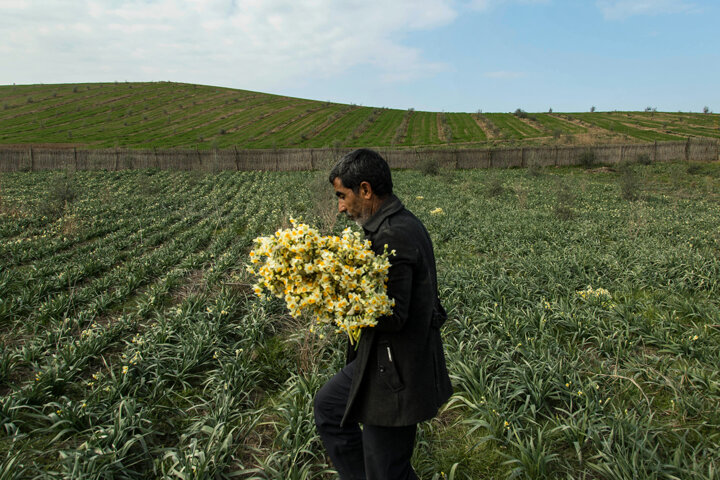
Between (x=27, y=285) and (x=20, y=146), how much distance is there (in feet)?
143

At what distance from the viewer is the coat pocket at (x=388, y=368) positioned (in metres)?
1.62

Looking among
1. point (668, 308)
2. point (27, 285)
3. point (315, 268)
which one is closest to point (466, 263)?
point (668, 308)

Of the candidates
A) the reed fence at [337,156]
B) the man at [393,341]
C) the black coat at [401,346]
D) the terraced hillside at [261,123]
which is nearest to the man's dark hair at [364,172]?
the man at [393,341]

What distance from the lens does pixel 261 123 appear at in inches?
2035

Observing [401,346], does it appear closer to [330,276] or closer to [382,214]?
[330,276]

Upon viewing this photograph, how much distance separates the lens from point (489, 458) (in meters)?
2.58

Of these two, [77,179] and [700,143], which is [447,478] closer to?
[77,179]

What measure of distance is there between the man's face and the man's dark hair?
0.07ft

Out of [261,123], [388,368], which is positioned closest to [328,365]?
[388,368]

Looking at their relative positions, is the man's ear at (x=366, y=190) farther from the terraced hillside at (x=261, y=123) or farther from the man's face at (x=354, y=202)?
the terraced hillside at (x=261, y=123)

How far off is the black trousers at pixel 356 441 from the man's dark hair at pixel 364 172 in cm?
95

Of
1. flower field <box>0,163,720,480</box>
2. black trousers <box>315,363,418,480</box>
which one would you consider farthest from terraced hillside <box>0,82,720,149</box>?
black trousers <box>315,363,418,480</box>

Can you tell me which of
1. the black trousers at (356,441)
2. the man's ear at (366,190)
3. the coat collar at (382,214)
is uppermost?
the man's ear at (366,190)

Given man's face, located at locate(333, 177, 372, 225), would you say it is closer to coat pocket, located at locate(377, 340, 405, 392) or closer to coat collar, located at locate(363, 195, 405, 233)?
coat collar, located at locate(363, 195, 405, 233)
